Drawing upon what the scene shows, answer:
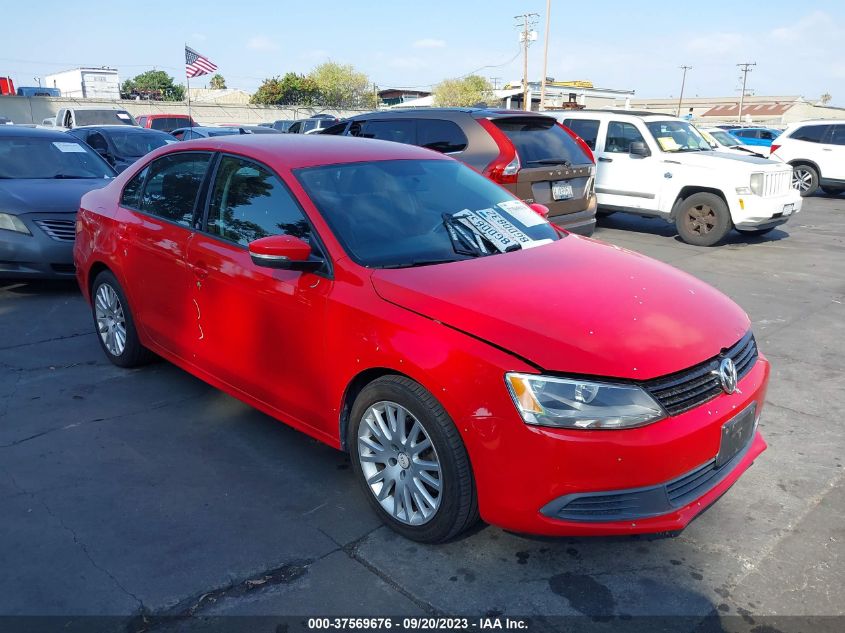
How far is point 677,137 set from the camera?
10.8 m

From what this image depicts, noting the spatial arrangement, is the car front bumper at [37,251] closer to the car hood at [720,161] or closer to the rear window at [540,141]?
the rear window at [540,141]

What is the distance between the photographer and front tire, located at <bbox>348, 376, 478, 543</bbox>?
108 inches

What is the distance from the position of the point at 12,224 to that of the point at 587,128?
825cm

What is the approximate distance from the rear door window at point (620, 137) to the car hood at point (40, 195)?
7.41 metres

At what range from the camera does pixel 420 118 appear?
8430mm

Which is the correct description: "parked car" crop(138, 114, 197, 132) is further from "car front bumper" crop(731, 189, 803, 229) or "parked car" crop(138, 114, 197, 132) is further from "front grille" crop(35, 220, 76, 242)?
"car front bumper" crop(731, 189, 803, 229)

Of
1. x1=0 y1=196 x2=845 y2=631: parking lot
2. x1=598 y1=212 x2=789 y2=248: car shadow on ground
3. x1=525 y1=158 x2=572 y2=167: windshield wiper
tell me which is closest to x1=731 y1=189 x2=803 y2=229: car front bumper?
x1=598 y1=212 x2=789 y2=248: car shadow on ground

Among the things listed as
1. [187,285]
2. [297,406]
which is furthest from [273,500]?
[187,285]

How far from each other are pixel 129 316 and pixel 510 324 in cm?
311

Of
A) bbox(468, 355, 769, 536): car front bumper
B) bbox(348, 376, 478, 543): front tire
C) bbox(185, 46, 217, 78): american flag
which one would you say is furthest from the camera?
bbox(185, 46, 217, 78): american flag

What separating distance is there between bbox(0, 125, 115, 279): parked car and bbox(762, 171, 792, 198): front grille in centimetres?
866

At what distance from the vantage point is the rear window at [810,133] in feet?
53.1

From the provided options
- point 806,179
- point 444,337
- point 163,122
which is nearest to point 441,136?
point 444,337

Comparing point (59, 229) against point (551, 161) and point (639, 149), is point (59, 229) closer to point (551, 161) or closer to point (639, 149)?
point (551, 161)
